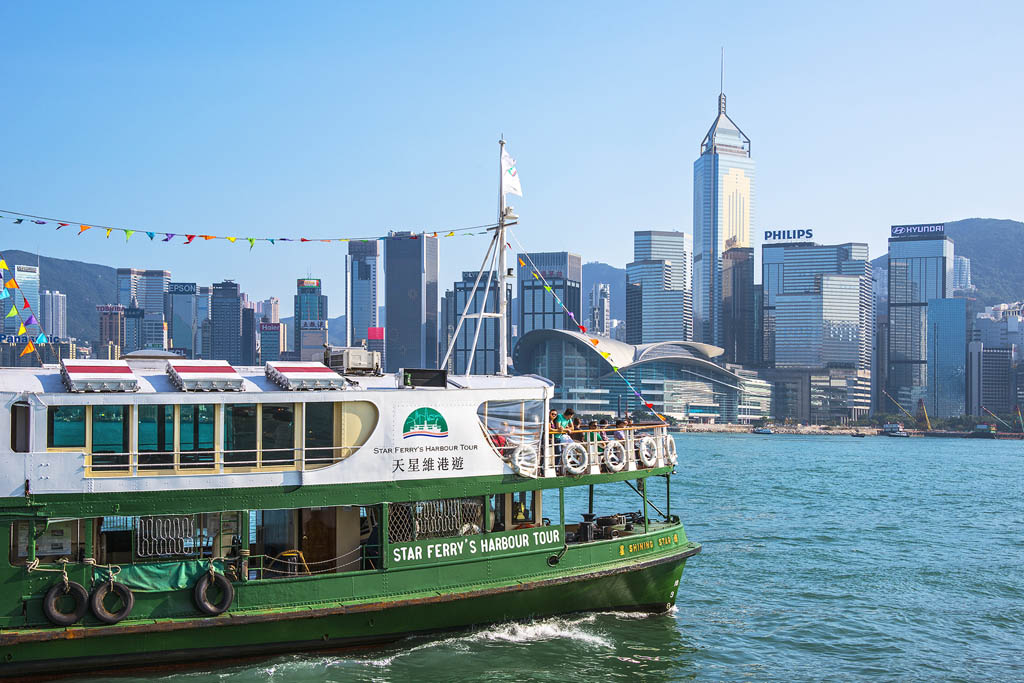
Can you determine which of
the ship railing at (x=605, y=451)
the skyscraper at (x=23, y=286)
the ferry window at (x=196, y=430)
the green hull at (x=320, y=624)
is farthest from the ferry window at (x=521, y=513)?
the skyscraper at (x=23, y=286)

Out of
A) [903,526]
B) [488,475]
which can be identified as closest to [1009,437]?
[903,526]

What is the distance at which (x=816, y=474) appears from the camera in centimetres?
6844

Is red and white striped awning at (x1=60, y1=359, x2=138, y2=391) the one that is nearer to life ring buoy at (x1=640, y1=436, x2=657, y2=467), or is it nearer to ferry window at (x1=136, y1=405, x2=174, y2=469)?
ferry window at (x1=136, y1=405, x2=174, y2=469)

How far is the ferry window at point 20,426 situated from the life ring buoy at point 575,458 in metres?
8.69

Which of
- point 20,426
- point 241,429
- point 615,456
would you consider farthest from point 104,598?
point 615,456

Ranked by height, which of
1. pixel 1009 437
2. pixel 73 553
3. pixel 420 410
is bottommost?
pixel 1009 437

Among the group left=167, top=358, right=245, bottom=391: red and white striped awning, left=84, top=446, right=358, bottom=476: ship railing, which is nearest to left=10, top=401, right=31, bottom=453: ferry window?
left=84, top=446, right=358, bottom=476: ship railing

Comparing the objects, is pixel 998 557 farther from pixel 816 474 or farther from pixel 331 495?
pixel 816 474

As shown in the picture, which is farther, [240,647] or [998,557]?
[998,557]

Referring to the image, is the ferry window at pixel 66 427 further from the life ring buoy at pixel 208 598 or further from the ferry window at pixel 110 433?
the life ring buoy at pixel 208 598

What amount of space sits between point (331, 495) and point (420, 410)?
2061 mm

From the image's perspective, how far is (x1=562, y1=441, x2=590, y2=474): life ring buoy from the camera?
691 inches

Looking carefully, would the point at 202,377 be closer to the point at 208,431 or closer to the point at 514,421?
the point at 208,431

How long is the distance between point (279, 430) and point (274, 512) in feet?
6.09
